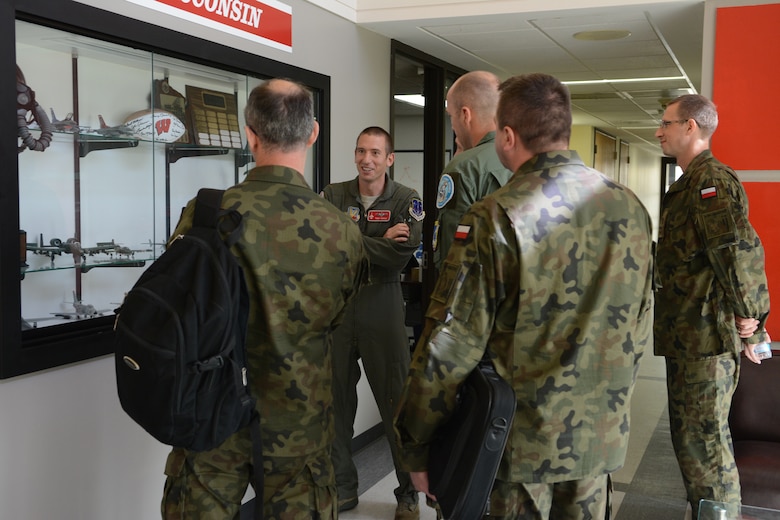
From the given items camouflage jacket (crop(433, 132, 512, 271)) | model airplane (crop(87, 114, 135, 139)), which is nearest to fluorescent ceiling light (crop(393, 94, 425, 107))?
model airplane (crop(87, 114, 135, 139))

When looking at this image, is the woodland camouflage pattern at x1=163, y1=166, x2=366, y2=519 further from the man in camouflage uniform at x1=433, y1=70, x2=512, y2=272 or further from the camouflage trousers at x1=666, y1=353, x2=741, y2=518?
the camouflage trousers at x1=666, y1=353, x2=741, y2=518

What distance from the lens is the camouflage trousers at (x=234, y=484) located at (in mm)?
1886

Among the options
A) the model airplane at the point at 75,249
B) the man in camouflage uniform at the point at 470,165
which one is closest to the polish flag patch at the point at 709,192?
the man in camouflage uniform at the point at 470,165

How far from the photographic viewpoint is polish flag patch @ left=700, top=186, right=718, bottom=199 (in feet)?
9.94

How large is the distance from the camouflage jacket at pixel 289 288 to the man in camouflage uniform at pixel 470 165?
55 cm

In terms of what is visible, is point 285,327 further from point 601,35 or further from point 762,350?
point 601,35

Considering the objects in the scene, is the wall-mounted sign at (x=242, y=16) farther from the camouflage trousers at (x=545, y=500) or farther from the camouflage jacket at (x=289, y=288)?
the camouflage trousers at (x=545, y=500)

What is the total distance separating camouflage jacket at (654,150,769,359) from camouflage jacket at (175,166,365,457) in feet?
5.65

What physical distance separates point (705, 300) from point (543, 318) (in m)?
1.71

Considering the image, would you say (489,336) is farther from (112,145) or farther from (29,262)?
(112,145)

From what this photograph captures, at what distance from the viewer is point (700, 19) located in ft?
13.5

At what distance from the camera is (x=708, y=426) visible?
311 cm

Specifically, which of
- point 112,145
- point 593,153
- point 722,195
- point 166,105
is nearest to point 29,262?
point 112,145

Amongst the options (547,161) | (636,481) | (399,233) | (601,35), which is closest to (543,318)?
(547,161)
